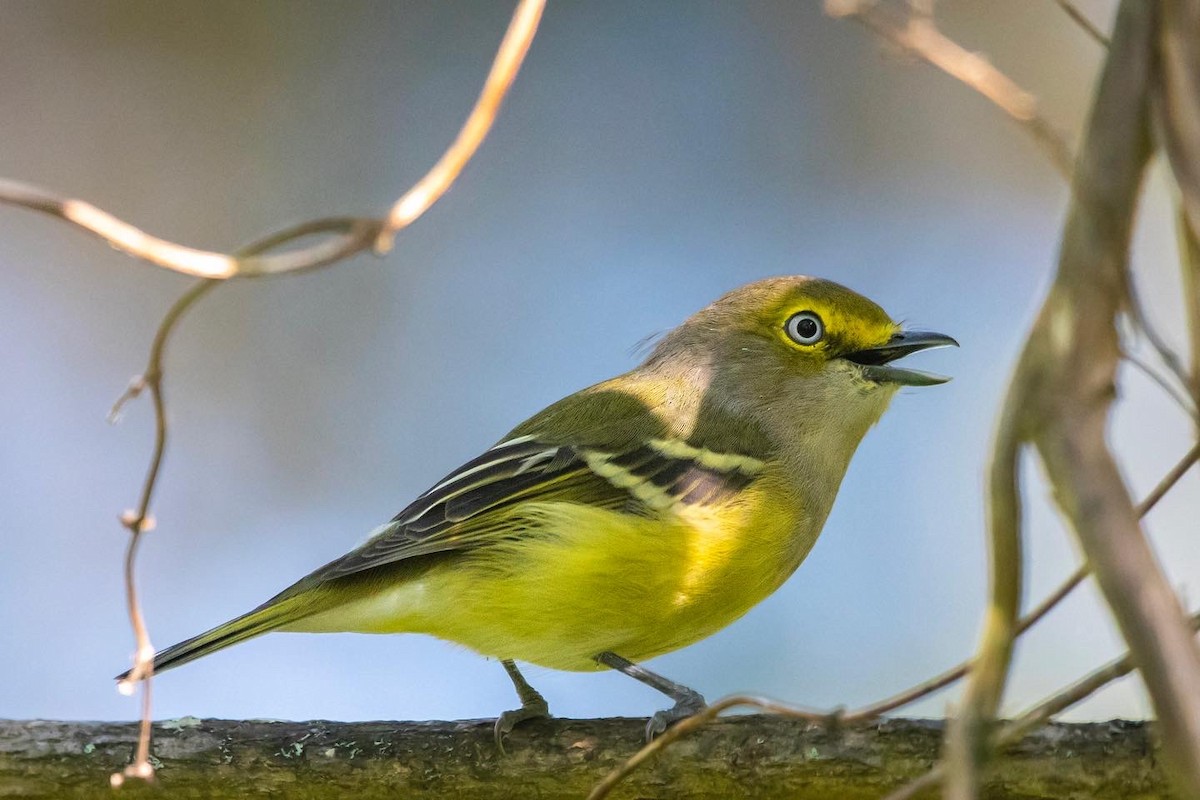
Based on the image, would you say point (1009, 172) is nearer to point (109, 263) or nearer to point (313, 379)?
point (313, 379)

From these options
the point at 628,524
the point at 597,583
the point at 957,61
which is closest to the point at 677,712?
the point at 597,583

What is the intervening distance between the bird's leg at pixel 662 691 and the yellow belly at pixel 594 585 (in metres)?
0.03

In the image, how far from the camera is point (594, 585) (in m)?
3.14

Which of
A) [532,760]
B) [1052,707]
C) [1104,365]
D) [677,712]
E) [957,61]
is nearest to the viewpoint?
[1104,365]

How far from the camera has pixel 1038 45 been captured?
590 centimetres

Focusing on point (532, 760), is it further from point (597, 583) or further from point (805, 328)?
point (805, 328)

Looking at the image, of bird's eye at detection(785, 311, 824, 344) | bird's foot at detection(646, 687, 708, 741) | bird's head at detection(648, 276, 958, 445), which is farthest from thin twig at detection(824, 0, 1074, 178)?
bird's eye at detection(785, 311, 824, 344)

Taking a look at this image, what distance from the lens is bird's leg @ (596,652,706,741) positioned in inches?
114

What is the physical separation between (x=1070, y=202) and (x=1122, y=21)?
18cm

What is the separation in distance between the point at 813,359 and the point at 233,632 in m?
1.89

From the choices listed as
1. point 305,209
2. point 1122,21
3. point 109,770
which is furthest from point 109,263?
point 1122,21

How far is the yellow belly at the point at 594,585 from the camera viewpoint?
3141 millimetres

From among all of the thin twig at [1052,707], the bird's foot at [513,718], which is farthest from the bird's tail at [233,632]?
the thin twig at [1052,707]

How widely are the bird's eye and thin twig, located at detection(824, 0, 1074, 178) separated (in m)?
2.02
